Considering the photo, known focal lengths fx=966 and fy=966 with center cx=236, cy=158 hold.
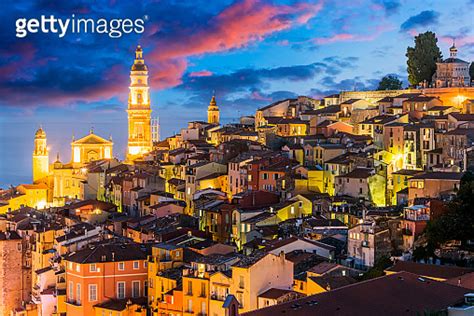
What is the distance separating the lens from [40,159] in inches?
2761

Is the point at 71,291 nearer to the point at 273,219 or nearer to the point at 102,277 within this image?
the point at 102,277

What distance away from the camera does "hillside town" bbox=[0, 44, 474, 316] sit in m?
30.5

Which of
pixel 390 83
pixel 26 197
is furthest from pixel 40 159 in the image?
pixel 390 83

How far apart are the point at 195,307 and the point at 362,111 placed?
28714mm

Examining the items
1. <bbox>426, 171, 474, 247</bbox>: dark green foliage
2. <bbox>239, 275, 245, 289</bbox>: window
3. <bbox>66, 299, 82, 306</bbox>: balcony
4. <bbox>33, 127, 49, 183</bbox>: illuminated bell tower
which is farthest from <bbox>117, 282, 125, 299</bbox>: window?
<bbox>33, 127, 49, 183</bbox>: illuminated bell tower

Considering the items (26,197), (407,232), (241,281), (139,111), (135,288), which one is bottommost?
(135,288)

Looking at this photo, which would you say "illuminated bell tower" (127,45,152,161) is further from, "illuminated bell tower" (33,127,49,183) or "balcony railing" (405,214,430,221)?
"balcony railing" (405,214,430,221)

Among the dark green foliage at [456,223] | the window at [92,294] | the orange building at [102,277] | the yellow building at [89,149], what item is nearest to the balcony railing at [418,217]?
the dark green foliage at [456,223]

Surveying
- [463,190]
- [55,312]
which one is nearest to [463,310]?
[463,190]

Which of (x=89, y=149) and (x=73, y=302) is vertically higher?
(x=89, y=149)

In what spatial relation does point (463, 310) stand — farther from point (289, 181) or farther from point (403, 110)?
point (403, 110)

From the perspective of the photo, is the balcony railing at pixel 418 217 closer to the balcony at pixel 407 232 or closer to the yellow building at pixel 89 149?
the balcony at pixel 407 232

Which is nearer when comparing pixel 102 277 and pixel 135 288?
pixel 102 277

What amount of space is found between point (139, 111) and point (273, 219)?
3364cm
